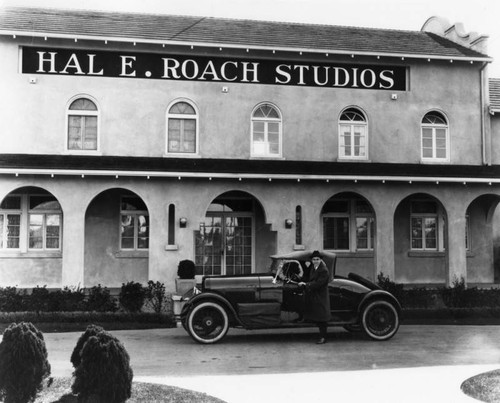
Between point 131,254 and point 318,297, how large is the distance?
27.5 feet

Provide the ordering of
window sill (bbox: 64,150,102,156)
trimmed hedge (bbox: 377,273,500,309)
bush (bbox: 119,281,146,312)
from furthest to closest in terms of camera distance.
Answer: window sill (bbox: 64,150,102,156) < trimmed hedge (bbox: 377,273,500,309) < bush (bbox: 119,281,146,312)

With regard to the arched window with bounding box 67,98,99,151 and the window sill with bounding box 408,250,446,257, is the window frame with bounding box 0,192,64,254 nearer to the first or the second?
the arched window with bounding box 67,98,99,151

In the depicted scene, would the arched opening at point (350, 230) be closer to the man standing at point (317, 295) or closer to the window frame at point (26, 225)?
the man standing at point (317, 295)

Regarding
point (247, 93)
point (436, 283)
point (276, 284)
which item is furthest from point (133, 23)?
point (436, 283)

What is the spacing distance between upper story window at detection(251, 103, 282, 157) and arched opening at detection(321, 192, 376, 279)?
274cm

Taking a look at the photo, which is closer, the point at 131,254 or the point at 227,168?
the point at 227,168

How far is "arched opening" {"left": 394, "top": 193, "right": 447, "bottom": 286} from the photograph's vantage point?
18891mm

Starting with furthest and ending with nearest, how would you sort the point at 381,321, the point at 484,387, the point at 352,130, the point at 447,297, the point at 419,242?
the point at 419,242
the point at 352,130
the point at 447,297
the point at 381,321
the point at 484,387

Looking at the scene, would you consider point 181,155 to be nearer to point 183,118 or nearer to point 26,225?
point 183,118

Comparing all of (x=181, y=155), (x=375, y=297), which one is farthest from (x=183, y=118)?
(x=375, y=297)

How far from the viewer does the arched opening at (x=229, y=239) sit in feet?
60.3

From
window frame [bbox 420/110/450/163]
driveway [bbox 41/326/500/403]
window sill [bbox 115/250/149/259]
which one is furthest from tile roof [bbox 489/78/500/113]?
window sill [bbox 115/250/149/259]

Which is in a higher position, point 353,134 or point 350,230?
point 353,134

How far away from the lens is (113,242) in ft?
57.4
